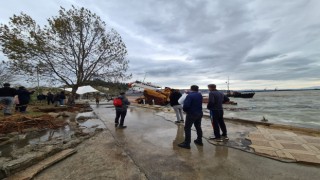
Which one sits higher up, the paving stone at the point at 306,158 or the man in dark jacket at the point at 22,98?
the man in dark jacket at the point at 22,98

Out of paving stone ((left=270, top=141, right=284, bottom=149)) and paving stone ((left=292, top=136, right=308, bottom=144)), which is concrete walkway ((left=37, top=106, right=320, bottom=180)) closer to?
paving stone ((left=270, top=141, right=284, bottom=149))

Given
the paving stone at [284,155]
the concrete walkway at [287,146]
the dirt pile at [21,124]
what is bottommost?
the paving stone at [284,155]

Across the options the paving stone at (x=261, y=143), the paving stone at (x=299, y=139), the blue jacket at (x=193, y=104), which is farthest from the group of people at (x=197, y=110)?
the paving stone at (x=299, y=139)

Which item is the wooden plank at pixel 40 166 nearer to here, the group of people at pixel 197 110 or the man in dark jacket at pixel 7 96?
the group of people at pixel 197 110

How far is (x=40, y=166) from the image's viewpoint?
13.0 feet

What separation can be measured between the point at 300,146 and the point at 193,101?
2989mm

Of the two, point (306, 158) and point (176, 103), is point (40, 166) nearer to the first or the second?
point (306, 158)

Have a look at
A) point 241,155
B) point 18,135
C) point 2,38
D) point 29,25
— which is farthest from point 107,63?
point 241,155

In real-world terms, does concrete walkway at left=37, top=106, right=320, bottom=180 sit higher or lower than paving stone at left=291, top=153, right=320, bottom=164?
lower

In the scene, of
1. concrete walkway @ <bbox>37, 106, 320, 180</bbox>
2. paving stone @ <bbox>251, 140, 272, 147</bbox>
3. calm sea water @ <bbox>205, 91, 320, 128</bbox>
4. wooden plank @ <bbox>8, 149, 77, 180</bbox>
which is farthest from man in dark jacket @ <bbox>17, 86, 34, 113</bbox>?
calm sea water @ <bbox>205, 91, 320, 128</bbox>

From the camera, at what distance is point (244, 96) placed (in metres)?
72.1

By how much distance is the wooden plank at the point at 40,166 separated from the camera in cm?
352

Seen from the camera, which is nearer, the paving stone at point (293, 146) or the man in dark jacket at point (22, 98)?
the paving stone at point (293, 146)

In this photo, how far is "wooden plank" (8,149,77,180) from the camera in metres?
3.52
